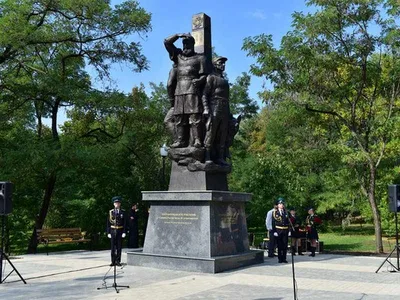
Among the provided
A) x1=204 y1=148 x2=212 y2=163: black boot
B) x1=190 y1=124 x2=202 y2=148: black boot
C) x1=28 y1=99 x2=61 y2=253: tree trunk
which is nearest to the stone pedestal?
x1=204 y1=148 x2=212 y2=163: black boot

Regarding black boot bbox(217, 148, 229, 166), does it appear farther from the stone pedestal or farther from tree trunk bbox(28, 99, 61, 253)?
tree trunk bbox(28, 99, 61, 253)

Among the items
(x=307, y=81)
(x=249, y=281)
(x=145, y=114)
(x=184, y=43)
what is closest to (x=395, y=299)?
(x=249, y=281)

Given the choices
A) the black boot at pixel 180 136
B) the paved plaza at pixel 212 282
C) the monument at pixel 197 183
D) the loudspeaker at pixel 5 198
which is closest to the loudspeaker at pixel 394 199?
the paved plaza at pixel 212 282

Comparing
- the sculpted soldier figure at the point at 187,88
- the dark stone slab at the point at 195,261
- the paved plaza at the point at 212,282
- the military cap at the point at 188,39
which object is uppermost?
the military cap at the point at 188,39

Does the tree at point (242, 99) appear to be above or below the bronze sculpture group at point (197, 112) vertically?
above

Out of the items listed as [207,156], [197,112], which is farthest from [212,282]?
[197,112]

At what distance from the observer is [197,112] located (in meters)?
14.0

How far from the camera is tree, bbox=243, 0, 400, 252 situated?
17.7 meters

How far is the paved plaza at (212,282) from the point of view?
918 centimetres

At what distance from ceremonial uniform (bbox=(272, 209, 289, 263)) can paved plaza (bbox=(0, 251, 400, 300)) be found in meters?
0.38

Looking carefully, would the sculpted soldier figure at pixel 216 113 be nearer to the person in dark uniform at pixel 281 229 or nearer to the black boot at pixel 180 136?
the black boot at pixel 180 136

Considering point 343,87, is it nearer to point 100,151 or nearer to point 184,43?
point 184,43

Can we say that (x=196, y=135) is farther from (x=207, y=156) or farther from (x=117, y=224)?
(x=117, y=224)

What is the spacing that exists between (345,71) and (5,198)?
13.2 meters
